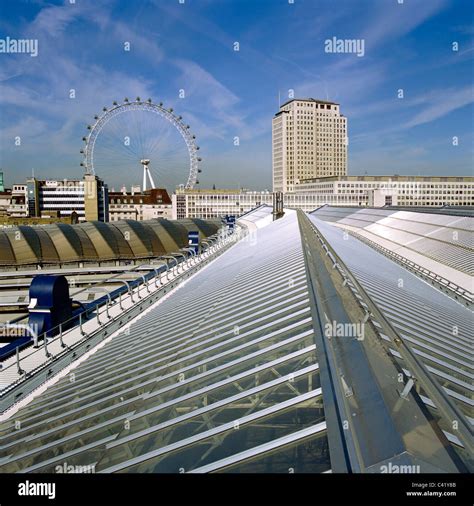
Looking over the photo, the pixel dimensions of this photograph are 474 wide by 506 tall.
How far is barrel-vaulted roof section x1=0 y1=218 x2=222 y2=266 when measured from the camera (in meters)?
28.0

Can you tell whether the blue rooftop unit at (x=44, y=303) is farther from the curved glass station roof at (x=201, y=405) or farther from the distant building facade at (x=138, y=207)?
the distant building facade at (x=138, y=207)

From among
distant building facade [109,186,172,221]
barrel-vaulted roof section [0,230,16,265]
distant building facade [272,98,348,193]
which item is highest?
distant building facade [272,98,348,193]

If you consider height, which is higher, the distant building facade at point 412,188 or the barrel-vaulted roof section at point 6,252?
the distant building facade at point 412,188

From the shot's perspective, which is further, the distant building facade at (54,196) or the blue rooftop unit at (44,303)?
the distant building facade at (54,196)

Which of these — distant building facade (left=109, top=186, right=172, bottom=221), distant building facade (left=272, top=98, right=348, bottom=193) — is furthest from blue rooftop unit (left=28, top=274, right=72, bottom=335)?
distant building facade (left=272, top=98, right=348, bottom=193)

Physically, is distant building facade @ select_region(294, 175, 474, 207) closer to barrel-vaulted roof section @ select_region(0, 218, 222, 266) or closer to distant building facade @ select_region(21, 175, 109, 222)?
barrel-vaulted roof section @ select_region(0, 218, 222, 266)

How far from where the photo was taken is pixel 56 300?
309 inches

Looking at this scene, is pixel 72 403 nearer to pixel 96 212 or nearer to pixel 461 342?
pixel 461 342

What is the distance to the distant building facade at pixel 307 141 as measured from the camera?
397 ft

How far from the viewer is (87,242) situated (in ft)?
100.0

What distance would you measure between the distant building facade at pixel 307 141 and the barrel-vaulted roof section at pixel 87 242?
86623 millimetres

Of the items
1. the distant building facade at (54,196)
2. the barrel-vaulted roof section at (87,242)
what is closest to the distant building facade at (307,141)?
the distant building facade at (54,196)

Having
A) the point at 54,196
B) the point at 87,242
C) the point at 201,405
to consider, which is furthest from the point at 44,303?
the point at 54,196

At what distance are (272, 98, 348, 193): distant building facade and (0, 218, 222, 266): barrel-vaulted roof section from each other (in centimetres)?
8662
